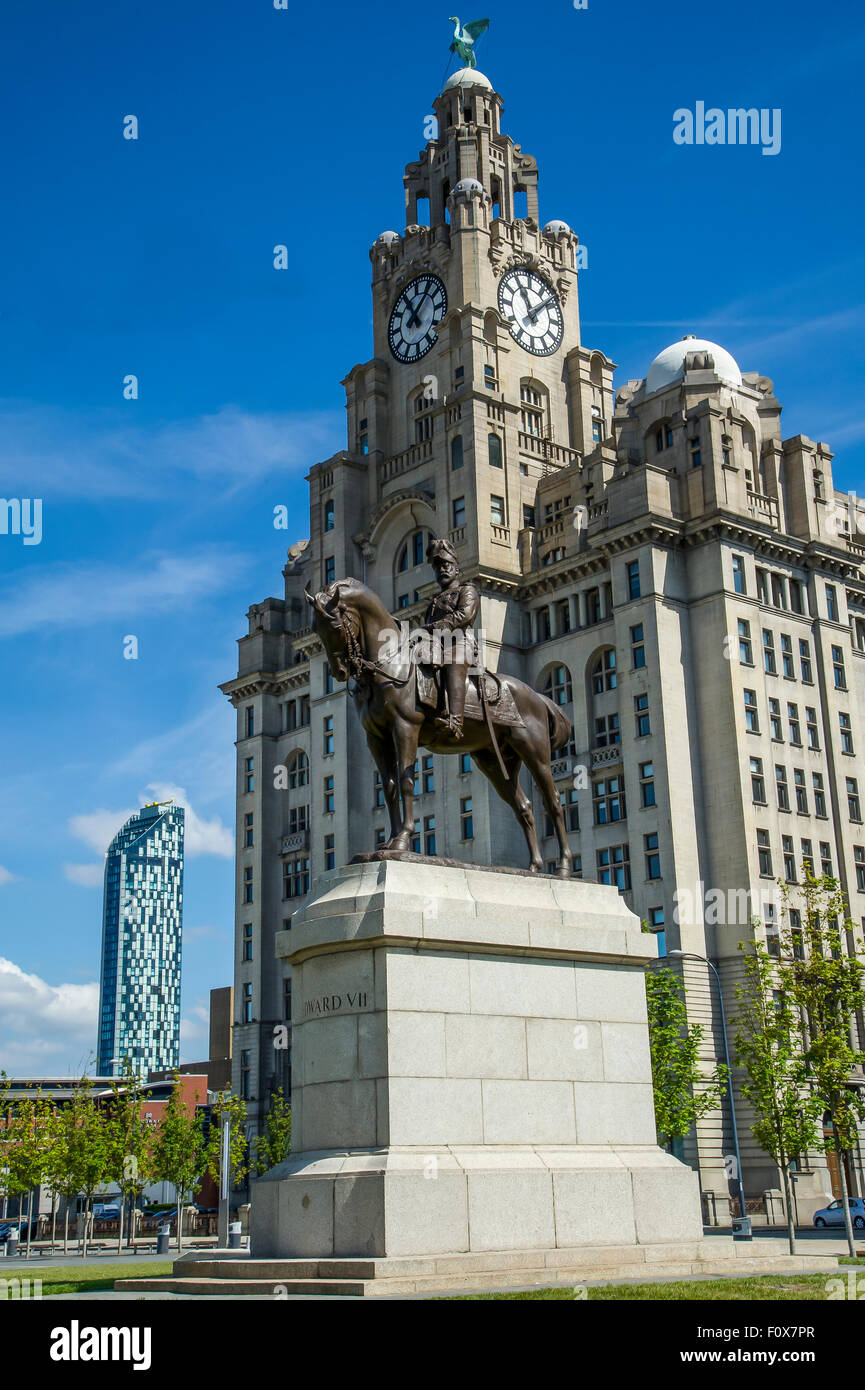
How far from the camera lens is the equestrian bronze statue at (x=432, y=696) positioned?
21891 millimetres

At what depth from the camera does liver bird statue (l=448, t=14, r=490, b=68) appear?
346 feet

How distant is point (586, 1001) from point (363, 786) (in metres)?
71.8

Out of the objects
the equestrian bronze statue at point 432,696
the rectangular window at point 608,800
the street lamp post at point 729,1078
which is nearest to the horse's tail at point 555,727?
the equestrian bronze statue at point 432,696

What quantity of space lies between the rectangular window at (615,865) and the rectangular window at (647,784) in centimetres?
288

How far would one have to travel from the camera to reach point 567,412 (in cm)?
9569

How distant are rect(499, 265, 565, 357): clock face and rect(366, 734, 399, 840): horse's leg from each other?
247 feet

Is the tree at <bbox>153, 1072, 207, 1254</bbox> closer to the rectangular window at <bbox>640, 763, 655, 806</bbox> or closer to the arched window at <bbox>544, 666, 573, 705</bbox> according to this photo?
the rectangular window at <bbox>640, 763, 655, 806</bbox>

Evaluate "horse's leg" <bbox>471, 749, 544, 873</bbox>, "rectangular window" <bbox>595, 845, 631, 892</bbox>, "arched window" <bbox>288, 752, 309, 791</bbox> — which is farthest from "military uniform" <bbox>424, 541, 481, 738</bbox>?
"arched window" <bbox>288, 752, 309, 791</bbox>

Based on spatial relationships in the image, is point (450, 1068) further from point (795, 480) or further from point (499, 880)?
point (795, 480)

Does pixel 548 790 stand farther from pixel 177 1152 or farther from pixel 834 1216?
pixel 177 1152

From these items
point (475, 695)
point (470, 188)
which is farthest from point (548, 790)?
point (470, 188)

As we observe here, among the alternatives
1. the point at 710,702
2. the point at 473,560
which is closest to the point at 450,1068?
the point at 710,702

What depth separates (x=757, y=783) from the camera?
72750mm

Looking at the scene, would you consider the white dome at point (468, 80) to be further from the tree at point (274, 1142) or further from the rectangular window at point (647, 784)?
the tree at point (274, 1142)
